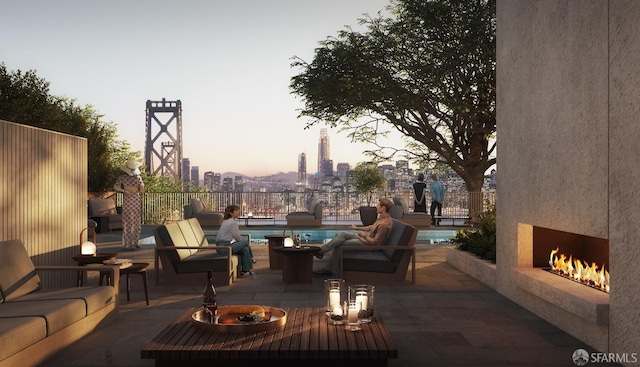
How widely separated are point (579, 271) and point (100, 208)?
1478cm

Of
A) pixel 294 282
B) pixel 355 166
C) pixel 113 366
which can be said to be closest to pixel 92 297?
pixel 113 366

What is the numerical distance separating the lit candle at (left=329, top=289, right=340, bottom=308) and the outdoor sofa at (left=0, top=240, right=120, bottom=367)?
2.11 meters

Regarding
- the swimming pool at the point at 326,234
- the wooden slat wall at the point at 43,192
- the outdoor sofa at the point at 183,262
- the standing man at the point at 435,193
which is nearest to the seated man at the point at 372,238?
the outdoor sofa at the point at 183,262

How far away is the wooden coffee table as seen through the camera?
426 centimetres

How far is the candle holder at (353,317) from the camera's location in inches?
190

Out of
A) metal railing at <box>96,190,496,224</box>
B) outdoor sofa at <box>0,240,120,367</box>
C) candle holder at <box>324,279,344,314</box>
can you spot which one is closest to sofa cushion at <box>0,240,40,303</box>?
outdoor sofa at <box>0,240,120,367</box>

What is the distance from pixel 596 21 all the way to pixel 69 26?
1610 centimetres

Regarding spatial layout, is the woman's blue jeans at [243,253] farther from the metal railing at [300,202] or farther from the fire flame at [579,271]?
the metal railing at [300,202]

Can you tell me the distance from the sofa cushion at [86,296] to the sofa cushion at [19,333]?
798 mm

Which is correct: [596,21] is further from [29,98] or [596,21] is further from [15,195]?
[29,98]

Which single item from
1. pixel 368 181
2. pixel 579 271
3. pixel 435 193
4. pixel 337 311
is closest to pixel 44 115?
pixel 368 181

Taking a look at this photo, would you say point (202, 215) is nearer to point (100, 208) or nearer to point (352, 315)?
point (100, 208)

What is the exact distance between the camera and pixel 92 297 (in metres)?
5.82

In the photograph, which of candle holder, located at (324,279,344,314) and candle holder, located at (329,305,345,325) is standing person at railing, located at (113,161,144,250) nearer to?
candle holder, located at (324,279,344,314)
